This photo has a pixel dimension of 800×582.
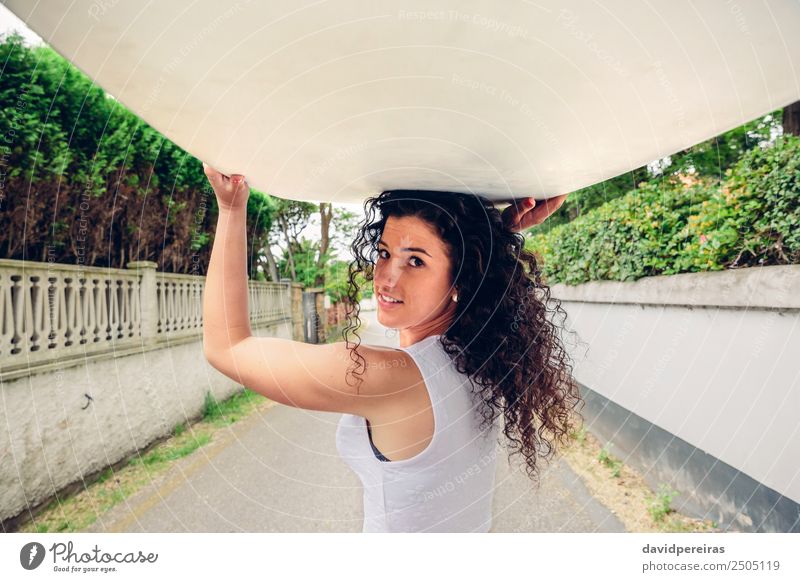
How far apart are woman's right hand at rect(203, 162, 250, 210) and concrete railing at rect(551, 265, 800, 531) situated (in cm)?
161

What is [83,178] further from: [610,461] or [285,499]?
[610,461]

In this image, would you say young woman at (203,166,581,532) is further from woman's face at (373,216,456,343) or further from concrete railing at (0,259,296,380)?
concrete railing at (0,259,296,380)

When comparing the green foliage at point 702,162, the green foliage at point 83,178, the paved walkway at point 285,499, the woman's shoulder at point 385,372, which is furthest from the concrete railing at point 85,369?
the green foliage at point 702,162

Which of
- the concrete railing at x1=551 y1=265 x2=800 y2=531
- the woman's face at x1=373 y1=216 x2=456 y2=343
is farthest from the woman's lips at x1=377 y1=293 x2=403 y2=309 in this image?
the concrete railing at x1=551 y1=265 x2=800 y2=531

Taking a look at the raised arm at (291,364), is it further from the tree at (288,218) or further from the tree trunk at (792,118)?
the tree trunk at (792,118)

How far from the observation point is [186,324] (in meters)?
3.47

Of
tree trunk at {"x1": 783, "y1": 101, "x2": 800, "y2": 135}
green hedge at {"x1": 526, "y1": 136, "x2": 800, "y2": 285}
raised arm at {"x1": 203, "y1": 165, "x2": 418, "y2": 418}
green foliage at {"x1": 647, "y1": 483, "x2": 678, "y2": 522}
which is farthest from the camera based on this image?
tree trunk at {"x1": 783, "y1": 101, "x2": 800, "y2": 135}

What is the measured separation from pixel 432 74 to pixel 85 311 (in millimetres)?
2749

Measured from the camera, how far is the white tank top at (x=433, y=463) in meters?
0.75

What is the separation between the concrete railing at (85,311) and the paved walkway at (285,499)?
0.85 m

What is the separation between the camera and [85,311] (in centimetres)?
257

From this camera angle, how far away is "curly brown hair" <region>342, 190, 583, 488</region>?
88 centimetres

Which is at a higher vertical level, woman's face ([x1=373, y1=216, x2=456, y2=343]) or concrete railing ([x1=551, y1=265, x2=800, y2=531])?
woman's face ([x1=373, y1=216, x2=456, y2=343])

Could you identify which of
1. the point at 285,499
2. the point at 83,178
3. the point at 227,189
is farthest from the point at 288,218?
the point at 227,189
